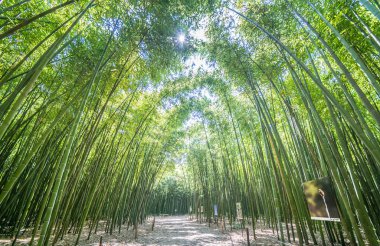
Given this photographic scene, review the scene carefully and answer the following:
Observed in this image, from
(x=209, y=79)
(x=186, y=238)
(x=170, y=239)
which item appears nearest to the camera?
(x=209, y=79)

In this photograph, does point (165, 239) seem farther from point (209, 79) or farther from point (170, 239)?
point (209, 79)

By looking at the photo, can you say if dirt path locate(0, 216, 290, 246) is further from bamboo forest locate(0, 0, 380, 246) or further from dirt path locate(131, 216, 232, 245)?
bamboo forest locate(0, 0, 380, 246)

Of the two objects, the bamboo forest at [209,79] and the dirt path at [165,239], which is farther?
the dirt path at [165,239]

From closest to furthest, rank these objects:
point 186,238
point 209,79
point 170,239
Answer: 1. point 209,79
2. point 170,239
3. point 186,238

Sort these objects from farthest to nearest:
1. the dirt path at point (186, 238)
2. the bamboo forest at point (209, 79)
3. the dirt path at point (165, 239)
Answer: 1. the dirt path at point (186, 238)
2. the dirt path at point (165, 239)
3. the bamboo forest at point (209, 79)

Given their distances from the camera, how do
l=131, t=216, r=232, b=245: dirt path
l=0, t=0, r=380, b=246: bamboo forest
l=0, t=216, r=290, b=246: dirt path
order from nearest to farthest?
1. l=0, t=0, r=380, b=246: bamboo forest
2. l=0, t=216, r=290, b=246: dirt path
3. l=131, t=216, r=232, b=245: dirt path

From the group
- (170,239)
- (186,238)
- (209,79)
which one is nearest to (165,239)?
(170,239)

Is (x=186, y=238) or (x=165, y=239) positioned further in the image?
(x=186, y=238)

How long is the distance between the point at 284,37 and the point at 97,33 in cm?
335

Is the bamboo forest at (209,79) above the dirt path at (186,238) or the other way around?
above

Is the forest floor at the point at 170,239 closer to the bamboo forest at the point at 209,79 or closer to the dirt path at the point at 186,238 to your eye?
the dirt path at the point at 186,238

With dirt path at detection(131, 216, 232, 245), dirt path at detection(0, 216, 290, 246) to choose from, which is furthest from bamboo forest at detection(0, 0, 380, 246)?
dirt path at detection(131, 216, 232, 245)

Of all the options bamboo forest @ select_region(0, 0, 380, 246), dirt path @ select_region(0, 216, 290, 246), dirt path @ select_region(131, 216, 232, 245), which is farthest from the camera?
dirt path @ select_region(131, 216, 232, 245)

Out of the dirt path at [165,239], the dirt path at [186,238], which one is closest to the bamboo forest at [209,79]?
the dirt path at [165,239]
